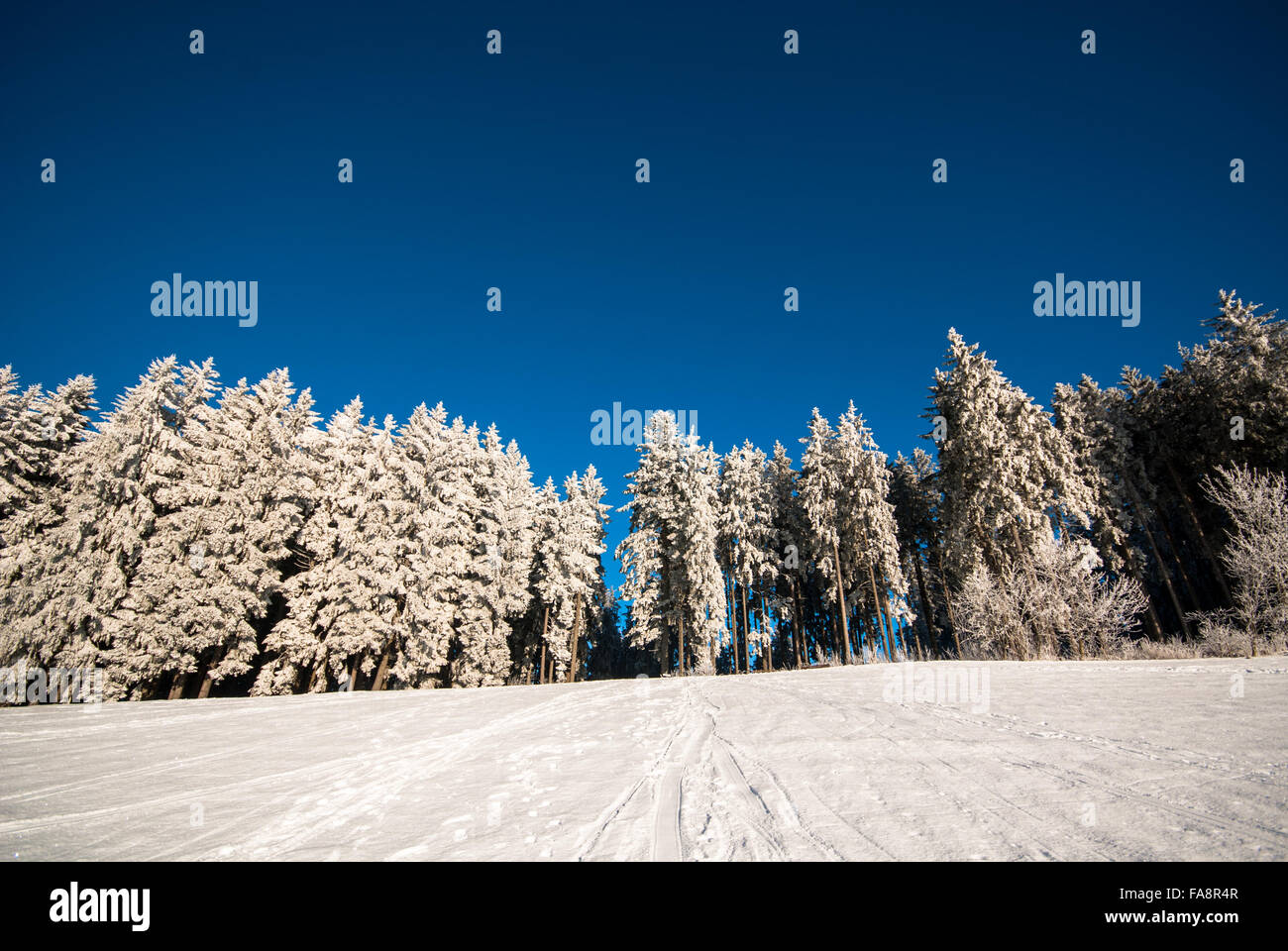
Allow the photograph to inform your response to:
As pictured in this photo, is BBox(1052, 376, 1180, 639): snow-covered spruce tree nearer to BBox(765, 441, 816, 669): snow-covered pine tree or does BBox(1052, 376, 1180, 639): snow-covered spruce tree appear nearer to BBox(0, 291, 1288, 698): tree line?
BBox(0, 291, 1288, 698): tree line

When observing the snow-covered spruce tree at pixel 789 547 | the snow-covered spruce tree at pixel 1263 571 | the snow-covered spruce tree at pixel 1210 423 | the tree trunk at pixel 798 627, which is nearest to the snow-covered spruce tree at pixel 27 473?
the snow-covered spruce tree at pixel 789 547

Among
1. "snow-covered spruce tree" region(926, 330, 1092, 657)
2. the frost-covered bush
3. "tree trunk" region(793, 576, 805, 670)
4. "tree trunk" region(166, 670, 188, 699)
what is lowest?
"tree trunk" region(793, 576, 805, 670)

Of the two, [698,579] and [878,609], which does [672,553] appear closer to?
[698,579]

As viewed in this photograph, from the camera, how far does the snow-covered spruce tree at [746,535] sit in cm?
3231

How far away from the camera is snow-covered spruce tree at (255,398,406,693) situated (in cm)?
2197

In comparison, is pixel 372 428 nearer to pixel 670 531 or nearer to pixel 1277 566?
pixel 670 531

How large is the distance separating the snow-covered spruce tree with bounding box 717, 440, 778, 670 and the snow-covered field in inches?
941

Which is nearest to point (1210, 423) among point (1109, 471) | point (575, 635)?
point (1109, 471)

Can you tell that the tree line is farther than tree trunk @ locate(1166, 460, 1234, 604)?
No

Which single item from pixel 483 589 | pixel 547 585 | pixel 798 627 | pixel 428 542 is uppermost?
pixel 428 542

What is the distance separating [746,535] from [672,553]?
623cm

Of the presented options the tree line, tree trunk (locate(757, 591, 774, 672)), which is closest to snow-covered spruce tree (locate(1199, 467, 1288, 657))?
the tree line

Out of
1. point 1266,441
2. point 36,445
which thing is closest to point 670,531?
point 1266,441

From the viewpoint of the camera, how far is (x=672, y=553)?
29.3 metres
